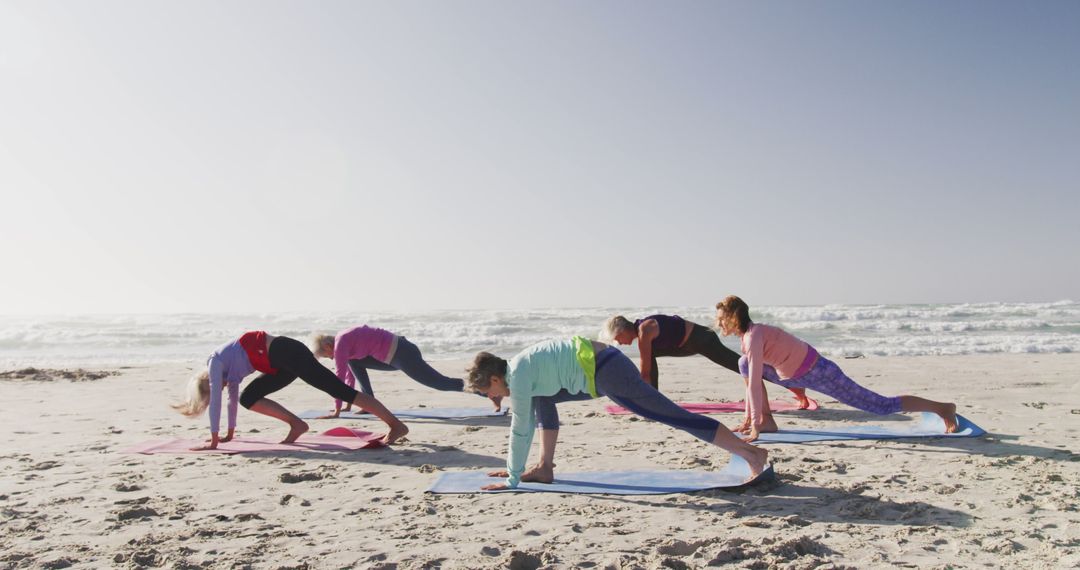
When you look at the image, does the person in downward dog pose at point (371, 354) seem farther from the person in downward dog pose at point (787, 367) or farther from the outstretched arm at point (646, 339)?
the person in downward dog pose at point (787, 367)

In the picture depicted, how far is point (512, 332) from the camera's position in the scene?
27.1 metres

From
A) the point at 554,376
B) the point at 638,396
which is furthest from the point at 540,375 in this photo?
the point at 638,396

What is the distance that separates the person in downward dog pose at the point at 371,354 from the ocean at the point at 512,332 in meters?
7.76

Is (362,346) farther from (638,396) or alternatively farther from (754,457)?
(754,457)

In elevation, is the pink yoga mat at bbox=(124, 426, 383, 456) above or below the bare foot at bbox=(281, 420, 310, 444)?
below

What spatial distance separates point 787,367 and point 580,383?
7.09ft

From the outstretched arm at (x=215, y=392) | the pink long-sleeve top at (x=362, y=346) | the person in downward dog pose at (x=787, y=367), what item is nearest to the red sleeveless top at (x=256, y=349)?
the outstretched arm at (x=215, y=392)

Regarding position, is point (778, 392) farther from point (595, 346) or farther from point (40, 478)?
point (40, 478)

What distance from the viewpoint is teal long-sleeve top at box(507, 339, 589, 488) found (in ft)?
13.6

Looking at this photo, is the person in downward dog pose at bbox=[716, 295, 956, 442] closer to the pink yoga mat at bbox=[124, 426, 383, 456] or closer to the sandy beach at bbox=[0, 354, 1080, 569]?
the sandy beach at bbox=[0, 354, 1080, 569]

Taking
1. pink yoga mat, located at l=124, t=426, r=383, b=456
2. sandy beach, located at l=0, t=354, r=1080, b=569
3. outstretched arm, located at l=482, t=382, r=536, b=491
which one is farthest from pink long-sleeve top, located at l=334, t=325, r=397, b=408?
outstretched arm, located at l=482, t=382, r=536, b=491

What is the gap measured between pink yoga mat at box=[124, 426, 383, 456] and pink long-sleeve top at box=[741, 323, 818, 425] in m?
3.18

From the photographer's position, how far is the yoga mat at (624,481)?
436 centimetres

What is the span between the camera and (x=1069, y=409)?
287 inches
